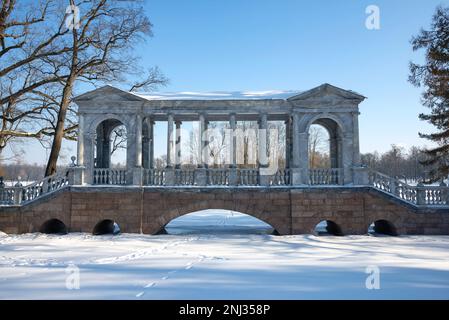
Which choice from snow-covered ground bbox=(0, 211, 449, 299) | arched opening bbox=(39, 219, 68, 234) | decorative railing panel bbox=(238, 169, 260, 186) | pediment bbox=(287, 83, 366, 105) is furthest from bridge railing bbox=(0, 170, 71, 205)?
pediment bbox=(287, 83, 366, 105)

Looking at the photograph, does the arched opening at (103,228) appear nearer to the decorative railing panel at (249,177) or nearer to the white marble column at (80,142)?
the white marble column at (80,142)

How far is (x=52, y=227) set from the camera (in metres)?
15.3

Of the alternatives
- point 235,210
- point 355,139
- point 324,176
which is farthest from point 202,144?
point 355,139

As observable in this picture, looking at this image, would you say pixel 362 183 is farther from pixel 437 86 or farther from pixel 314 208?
pixel 437 86

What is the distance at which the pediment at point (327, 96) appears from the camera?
14.4 meters

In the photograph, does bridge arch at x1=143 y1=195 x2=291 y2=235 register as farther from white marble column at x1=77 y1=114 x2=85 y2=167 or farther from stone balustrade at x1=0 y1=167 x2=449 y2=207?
white marble column at x1=77 y1=114 x2=85 y2=167

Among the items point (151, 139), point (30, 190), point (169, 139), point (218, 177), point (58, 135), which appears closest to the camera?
point (218, 177)

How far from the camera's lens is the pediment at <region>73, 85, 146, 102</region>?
47.7 ft

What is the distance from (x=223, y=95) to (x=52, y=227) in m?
10.3

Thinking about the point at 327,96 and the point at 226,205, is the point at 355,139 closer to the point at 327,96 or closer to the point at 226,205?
the point at 327,96

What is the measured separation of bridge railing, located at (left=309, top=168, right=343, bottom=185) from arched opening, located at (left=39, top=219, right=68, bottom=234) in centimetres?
1135

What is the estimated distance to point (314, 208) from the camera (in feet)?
45.7

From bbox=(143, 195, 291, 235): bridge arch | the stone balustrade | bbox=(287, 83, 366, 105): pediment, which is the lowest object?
bbox=(143, 195, 291, 235): bridge arch

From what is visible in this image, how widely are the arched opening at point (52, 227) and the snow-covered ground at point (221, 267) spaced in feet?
4.37
